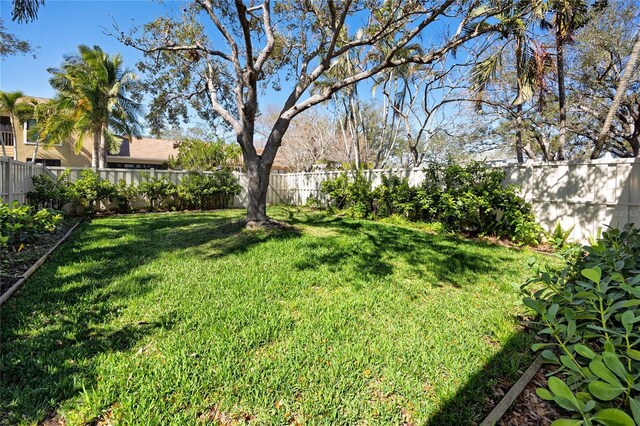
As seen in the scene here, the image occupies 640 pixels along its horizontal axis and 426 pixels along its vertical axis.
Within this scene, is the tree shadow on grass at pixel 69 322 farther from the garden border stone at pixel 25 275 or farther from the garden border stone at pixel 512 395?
the garden border stone at pixel 512 395

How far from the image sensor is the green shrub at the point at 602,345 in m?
1.20

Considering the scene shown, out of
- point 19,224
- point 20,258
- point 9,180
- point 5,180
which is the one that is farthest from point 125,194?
point 19,224

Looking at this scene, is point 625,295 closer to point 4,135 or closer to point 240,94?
point 240,94

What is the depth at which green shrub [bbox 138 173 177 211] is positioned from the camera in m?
A: 10.6

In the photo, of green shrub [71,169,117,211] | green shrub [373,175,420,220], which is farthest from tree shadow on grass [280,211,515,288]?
green shrub [71,169,117,211]

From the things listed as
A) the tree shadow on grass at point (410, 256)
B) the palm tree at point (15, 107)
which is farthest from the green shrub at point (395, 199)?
the palm tree at point (15, 107)

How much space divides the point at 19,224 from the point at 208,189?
774 centimetres

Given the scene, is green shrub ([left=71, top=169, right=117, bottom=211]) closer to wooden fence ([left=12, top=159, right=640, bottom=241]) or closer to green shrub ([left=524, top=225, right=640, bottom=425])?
wooden fence ([left=12, top=159, right=640, bottom=241])

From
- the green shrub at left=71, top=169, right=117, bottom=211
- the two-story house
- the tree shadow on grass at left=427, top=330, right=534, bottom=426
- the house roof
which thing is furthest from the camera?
the house roof

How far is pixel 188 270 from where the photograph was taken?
3.94 m

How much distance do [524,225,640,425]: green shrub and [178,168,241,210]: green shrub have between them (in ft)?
36.1

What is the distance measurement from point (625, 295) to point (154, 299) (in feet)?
11.6

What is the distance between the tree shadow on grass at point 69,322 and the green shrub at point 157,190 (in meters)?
5.86

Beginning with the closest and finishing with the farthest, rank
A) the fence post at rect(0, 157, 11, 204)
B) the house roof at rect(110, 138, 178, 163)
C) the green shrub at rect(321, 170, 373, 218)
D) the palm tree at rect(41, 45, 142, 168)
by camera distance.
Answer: the fence post at rect(0, 157, 11, 204) < the green shrub at rect(321, 170, 373, 218) < the palm tree at rect(41, 45, 142, 168) < the house roof at rect(110, 138, 178, 163)
